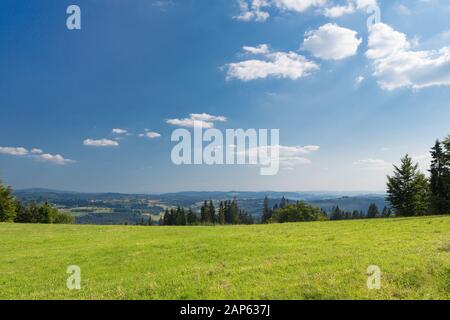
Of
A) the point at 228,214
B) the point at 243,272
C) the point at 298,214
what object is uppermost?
the point at 243,272

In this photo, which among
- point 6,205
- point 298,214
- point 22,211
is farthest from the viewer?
point 298,214

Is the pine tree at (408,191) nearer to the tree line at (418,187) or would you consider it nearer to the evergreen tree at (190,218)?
the tree line at (418,187)

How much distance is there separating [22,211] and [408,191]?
119m

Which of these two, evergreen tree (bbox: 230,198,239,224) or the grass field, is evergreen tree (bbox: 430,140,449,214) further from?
evergreen tree (bbox: 230,198,239,224)

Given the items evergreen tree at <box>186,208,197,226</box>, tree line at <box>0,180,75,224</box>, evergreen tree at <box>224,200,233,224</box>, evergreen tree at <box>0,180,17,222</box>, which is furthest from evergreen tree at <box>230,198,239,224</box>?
evergreen tree at <box>0,180,17,222</box>

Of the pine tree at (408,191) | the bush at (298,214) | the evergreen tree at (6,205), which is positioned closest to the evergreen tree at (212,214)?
the bush at (298,214)

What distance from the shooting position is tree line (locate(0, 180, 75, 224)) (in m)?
97.1

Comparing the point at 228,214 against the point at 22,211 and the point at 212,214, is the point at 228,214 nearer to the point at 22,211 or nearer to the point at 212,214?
the point at 212,214

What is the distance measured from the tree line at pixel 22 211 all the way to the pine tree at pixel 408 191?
335 feet

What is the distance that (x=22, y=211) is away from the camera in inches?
4611

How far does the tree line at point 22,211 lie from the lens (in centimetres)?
9706

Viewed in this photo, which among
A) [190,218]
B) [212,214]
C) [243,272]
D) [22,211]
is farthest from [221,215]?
[243,272]
